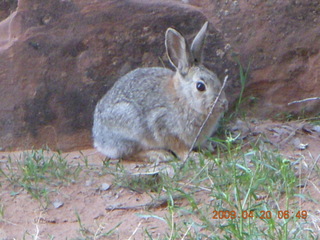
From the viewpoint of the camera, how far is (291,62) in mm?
6727

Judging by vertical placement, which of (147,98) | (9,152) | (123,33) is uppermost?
(123,33)

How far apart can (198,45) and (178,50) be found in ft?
0.72

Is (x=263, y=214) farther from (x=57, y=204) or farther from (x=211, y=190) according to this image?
(x=57, y=204)

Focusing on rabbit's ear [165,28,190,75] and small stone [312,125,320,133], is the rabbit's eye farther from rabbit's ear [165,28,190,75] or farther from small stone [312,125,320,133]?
small stone [312,125,320,133]

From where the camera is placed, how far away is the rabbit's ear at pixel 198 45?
5.92m

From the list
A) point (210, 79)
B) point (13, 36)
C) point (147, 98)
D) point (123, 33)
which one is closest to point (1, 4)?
point (13, 36)

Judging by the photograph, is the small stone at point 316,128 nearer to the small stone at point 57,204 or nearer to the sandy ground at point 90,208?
the sandy ground at point 90,208

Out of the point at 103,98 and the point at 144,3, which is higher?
the point at 144,3

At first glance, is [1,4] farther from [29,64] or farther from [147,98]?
[147,98]

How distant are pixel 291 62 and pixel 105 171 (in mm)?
2559

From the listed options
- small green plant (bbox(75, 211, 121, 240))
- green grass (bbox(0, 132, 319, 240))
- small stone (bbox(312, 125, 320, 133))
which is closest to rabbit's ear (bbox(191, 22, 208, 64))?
green grass (bbox(0, 132, 319, 240))

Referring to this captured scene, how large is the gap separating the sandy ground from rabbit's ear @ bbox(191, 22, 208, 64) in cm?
113

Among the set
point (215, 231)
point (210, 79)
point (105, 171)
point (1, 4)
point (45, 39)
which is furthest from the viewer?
point (1, 4)

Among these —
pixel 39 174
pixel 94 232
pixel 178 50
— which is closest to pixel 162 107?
pixel 178 50
